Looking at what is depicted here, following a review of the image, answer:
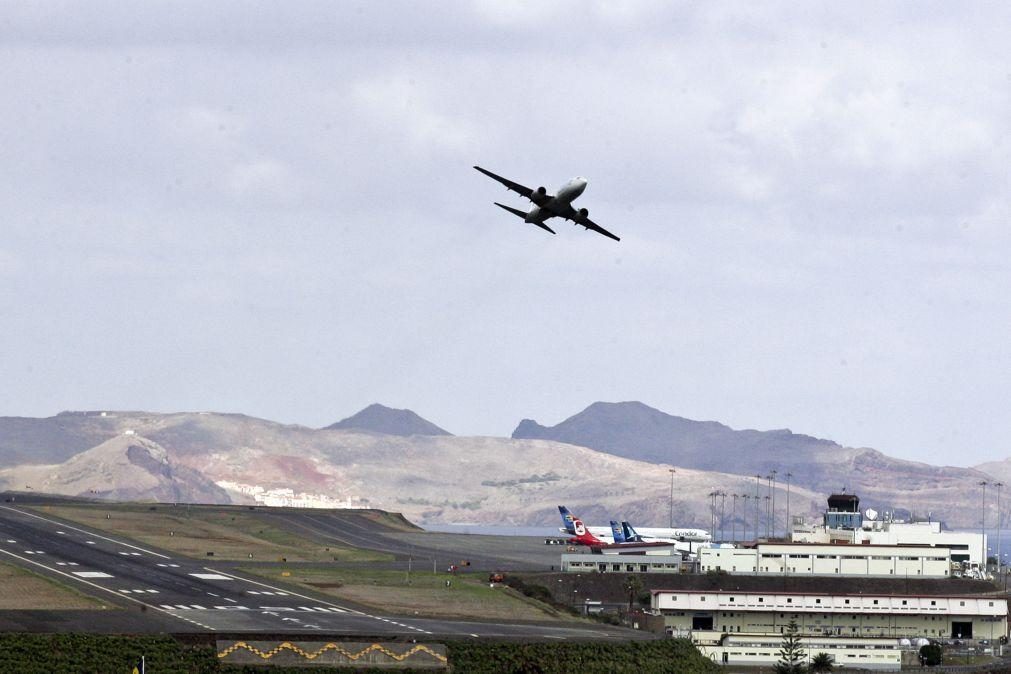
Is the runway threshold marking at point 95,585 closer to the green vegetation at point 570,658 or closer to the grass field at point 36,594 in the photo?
the grass field at point 36,594

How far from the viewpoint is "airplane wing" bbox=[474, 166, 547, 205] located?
138 metres

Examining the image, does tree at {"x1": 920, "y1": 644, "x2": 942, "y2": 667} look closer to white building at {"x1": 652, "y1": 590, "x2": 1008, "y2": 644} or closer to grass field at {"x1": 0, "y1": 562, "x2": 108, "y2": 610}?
white building at {"x1": 652, "y1": 590, "x2": 1008, "y2": 644}

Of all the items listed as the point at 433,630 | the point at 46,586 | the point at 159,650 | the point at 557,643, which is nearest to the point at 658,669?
the point at 557,643

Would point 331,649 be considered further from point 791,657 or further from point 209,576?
point 209,576

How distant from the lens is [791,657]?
532 feet

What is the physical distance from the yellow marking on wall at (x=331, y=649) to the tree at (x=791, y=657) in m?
36.7

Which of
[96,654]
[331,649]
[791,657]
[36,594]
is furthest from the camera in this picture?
[791,657]

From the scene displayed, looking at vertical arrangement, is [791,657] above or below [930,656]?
below

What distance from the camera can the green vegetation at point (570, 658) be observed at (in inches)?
5507

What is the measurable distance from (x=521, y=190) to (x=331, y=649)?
38785 mm

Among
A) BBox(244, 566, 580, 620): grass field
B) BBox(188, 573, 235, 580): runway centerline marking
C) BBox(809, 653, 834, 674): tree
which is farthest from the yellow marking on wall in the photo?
BBox(188, 573, 235, 580): runway centerline marking

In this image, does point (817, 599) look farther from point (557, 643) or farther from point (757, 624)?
point (557, 643)

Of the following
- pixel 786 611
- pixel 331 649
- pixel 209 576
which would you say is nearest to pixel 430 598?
pixel 209 576

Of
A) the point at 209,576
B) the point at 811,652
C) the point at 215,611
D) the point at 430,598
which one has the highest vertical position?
the point at 209,576
